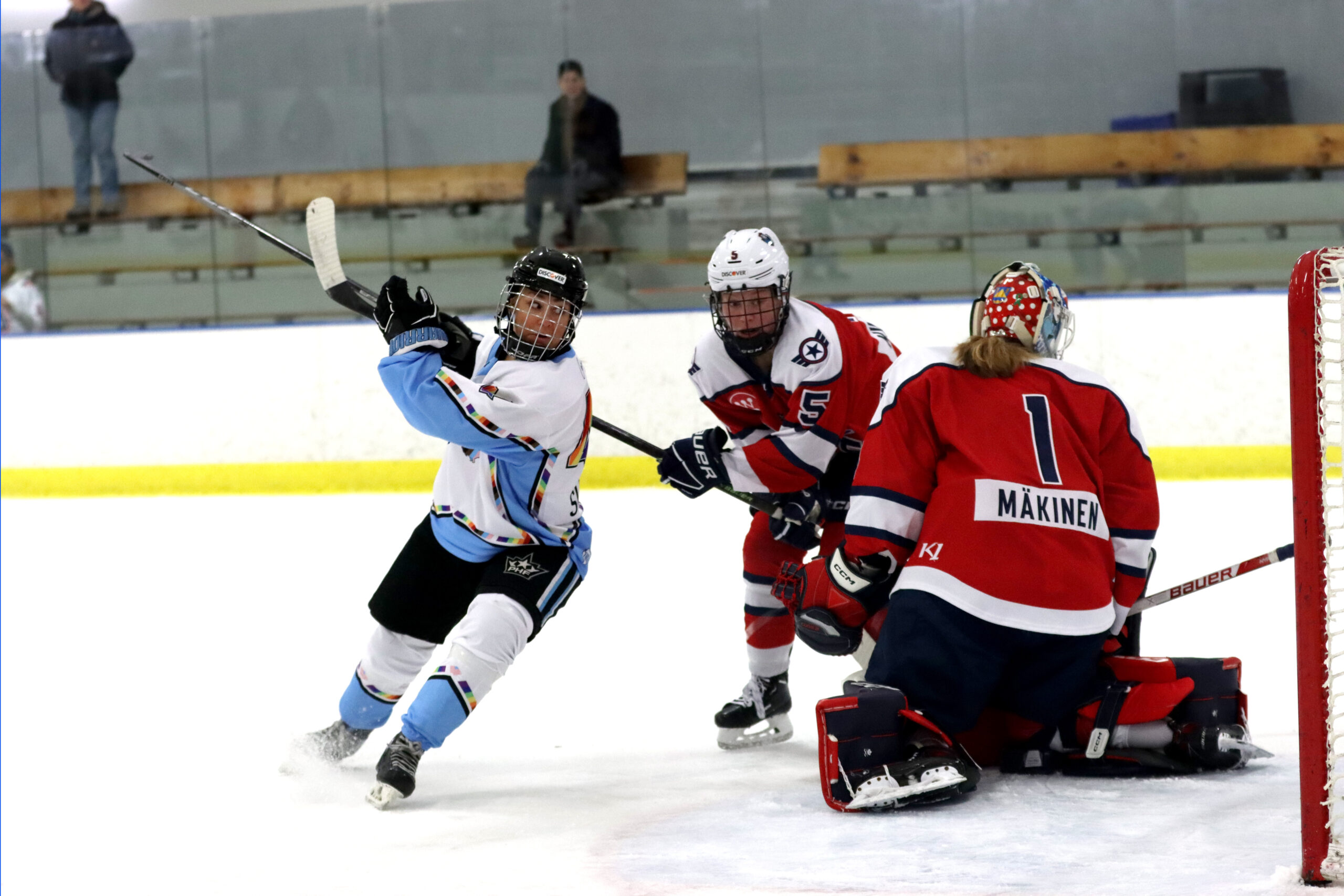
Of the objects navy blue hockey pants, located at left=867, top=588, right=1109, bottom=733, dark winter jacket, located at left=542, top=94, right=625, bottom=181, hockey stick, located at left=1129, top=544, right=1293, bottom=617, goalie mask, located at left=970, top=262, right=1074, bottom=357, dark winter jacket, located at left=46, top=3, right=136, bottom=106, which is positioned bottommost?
navy blue hockey pants, located at left=867, top=588, right=1109, bottom=733

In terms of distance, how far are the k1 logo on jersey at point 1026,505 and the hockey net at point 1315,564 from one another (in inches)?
21.1

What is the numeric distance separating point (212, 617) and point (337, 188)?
14.0 feet

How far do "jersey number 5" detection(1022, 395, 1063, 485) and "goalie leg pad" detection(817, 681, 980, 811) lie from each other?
A: 1.38 feet

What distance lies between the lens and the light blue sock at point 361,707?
2701 millimetres

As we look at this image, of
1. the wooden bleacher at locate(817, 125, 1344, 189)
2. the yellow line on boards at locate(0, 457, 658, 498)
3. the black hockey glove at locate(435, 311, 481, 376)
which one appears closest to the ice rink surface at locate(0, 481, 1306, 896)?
the black hockey glove at locate(435, 311, 481, 376)

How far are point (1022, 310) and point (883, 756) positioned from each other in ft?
2.54

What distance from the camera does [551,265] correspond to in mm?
2607

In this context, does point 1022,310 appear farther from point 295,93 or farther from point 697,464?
point 295,93

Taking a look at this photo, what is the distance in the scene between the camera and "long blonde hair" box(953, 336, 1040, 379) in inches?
93.3

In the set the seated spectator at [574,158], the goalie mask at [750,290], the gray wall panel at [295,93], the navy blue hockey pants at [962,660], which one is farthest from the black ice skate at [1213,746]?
the gray wall panel at [295,93]

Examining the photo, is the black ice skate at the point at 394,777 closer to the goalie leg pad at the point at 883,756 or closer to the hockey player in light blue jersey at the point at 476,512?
the hockey player in light blue jersey at the point at 476,512

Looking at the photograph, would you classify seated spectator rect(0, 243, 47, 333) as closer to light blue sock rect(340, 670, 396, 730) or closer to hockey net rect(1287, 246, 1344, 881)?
light blue sock rect(340, 670, 396, 730)

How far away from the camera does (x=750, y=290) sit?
2762mm

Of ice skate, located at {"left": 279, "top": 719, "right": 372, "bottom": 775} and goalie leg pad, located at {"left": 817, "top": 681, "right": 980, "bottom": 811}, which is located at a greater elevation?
goalie leg pad, located at {"left": 817, "top": 681, "right": 980, "bottom": 811}
